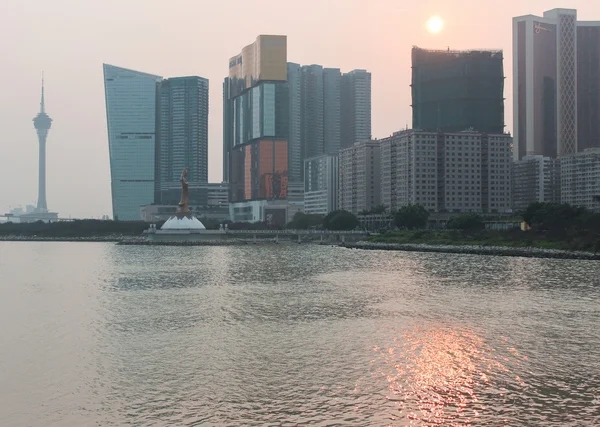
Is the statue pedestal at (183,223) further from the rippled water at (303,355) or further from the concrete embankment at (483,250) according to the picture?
the rippled water at (303,355)

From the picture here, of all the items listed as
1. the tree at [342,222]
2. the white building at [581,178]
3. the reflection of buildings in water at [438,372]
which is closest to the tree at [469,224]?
the tree at [342,222]

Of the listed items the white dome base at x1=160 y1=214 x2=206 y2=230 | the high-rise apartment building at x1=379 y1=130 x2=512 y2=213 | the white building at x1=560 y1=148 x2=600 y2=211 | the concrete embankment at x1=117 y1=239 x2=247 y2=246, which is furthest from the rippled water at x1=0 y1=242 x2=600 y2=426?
the white building at x1=560 y1=148 x2=600 y2=211

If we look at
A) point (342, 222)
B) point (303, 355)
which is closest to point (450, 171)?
point (342, 222)

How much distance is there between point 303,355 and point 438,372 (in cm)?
569

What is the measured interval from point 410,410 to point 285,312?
1958cm

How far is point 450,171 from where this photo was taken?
180 m

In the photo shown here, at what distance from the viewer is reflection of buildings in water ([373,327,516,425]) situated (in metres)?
20.4

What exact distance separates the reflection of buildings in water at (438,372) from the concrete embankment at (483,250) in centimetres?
5514

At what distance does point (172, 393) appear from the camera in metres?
22.0

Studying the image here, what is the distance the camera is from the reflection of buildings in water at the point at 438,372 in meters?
20.4

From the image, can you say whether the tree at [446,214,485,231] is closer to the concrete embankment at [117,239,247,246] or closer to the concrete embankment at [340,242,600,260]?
the concrete embankment at [340,242,600,260]

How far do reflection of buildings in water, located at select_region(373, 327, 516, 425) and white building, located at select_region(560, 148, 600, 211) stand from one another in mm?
162643

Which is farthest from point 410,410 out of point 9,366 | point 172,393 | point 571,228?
point 571,228

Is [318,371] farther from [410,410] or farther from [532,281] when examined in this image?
[532,281]
